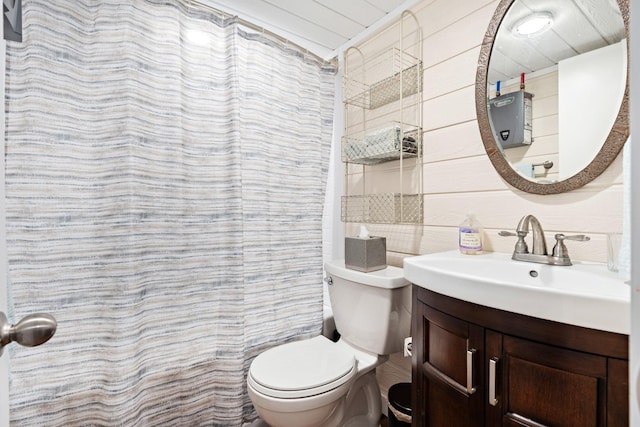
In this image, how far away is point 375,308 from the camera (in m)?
1.34

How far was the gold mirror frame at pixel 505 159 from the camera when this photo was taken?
924 mm


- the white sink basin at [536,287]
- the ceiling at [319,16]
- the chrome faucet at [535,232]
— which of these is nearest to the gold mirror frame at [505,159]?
the chrome faucet at [535,232]

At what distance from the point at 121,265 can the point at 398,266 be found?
1243 mm

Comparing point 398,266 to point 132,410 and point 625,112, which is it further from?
point 132,410

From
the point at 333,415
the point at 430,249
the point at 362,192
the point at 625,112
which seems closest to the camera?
the point at 625,112

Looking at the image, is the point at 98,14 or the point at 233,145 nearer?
the point at 98,14

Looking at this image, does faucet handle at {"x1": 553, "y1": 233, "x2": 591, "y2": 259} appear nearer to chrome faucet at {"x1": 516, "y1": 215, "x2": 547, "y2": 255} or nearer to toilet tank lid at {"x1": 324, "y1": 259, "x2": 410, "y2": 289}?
chrome faucet at {"x1": 516, "y1": 215, "x2": 547, "y2": 255}

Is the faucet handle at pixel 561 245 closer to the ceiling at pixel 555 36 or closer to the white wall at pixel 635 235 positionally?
the ceiling at pixel 555 36

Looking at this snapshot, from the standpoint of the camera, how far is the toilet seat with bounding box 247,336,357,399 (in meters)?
1.15

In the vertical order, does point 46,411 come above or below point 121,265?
below

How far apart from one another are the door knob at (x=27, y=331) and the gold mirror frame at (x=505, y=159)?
1332 mm

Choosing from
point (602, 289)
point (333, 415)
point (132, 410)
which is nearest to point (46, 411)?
point (132, 410)

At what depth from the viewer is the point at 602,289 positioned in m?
0.81

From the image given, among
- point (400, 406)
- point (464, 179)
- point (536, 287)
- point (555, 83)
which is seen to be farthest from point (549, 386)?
point (555, 83)
